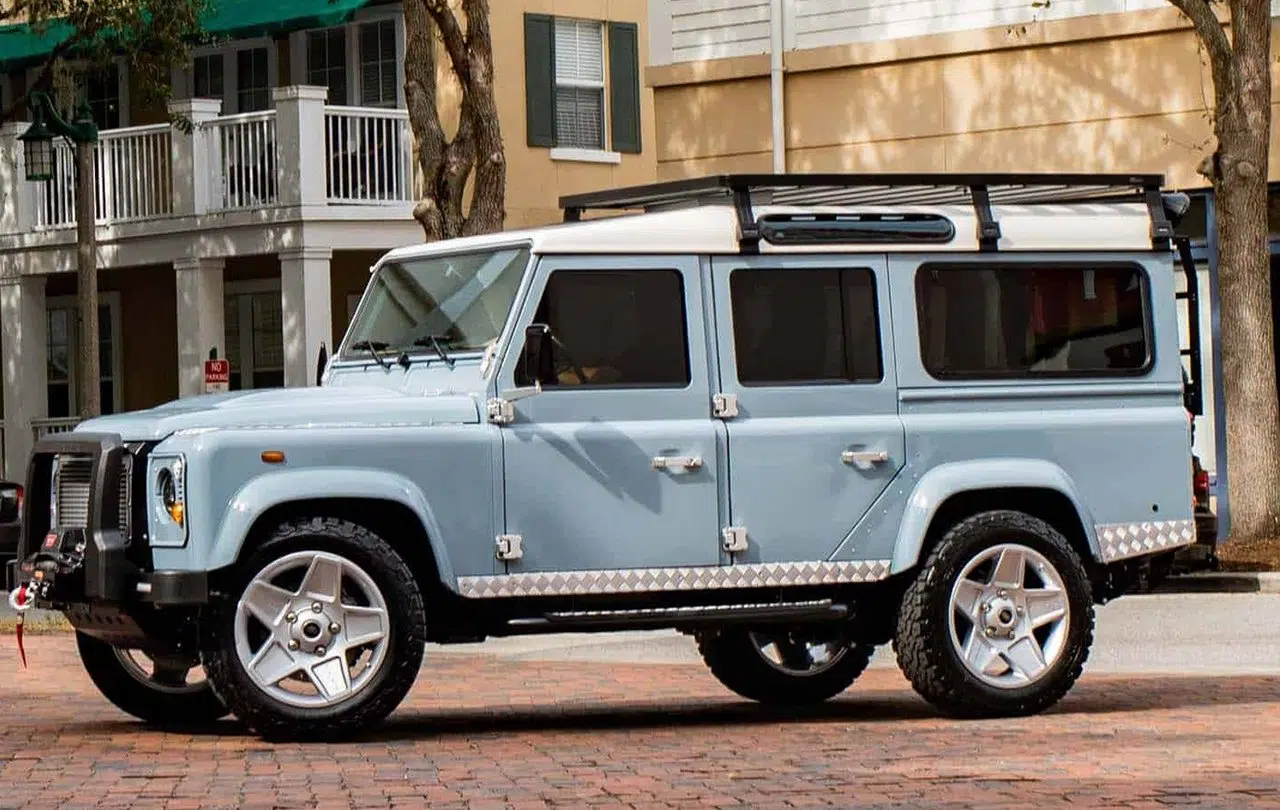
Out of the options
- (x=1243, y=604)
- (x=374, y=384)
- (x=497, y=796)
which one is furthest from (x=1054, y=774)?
(x=1243, y=604)

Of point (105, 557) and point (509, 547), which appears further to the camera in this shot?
point (509, 547)

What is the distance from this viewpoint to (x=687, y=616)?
11328 mm

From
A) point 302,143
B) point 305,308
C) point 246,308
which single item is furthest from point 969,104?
point 246,308

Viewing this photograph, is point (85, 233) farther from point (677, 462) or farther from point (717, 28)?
point (677, 462)

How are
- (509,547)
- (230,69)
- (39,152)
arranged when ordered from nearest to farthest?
(509,547) → (39,152) → (230,69)

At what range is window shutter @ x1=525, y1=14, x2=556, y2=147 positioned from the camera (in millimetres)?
31766

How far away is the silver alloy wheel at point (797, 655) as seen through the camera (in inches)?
507

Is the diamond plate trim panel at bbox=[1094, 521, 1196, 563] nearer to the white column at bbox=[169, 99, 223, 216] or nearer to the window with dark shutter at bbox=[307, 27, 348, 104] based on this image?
the white column at bbox=[169, 99, 223, 216]

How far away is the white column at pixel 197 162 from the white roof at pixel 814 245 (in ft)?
62.5

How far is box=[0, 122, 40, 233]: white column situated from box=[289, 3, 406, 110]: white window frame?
11.1ft

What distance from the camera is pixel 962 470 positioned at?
11.7 metres

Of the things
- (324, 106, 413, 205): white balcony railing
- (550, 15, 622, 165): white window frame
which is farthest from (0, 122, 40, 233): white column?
(550, 15, 622, 165): white window frame

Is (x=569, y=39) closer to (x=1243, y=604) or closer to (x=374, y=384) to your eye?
(x=1243, y=604)

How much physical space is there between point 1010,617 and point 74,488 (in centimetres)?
394
